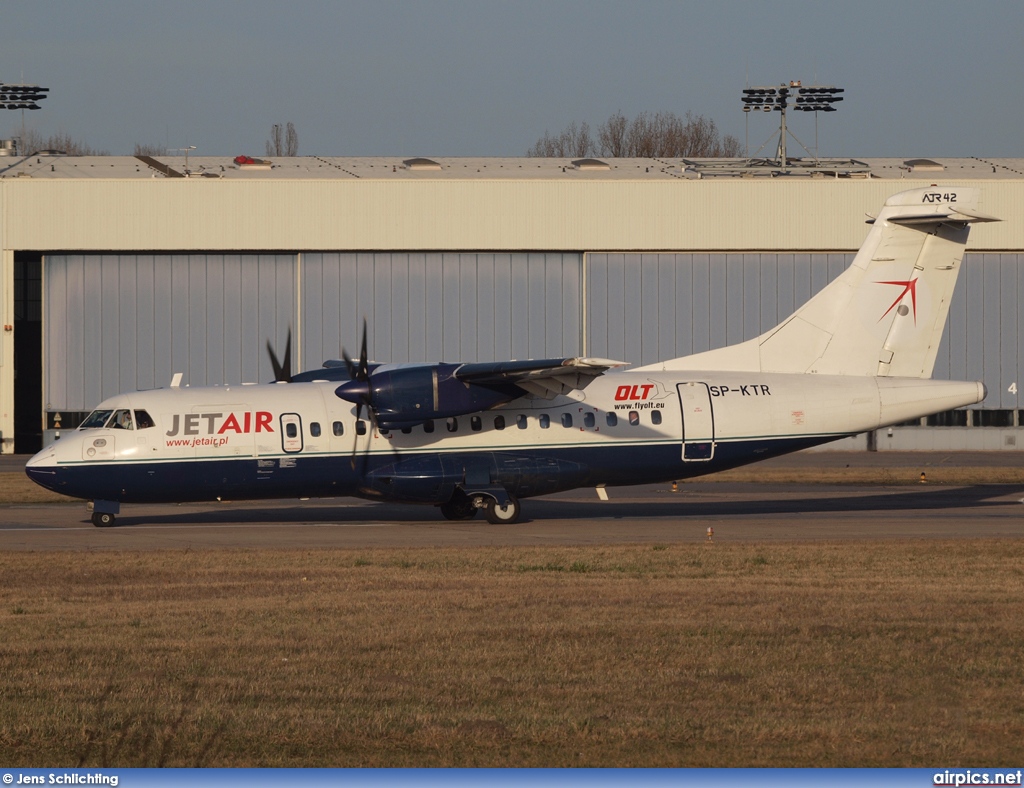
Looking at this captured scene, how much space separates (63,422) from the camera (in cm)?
5534

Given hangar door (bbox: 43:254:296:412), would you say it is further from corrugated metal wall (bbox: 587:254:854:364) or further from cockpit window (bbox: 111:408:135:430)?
cockpit window (bbox: 111:408:135:430)

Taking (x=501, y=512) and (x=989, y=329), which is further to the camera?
(x=989, y=329)

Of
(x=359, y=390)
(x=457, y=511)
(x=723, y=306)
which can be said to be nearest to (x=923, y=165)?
(x=723, y=306)

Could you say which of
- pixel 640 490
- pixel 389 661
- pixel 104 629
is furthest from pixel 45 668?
pixel 640 490

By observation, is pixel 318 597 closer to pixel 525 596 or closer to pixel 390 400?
pixel 525 596

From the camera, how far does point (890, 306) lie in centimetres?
2805

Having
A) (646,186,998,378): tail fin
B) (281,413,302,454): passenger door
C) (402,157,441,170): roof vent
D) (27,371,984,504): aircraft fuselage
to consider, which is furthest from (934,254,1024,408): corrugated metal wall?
(281,413,302,454): passenger door

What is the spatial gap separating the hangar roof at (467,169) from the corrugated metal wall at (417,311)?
15.7ft

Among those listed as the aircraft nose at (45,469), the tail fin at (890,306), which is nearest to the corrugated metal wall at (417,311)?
the tail fin at (890,306)

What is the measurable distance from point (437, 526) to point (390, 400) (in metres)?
3.44

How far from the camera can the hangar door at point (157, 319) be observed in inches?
2199

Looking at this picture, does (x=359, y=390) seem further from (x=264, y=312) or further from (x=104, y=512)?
(x=264, y=312)

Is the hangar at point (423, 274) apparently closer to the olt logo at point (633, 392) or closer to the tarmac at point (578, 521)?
the tarmac at point (578, 521)

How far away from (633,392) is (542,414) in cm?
217
